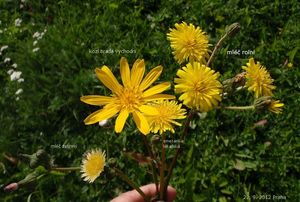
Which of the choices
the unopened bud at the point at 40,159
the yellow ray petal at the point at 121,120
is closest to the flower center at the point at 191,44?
the yellow ray petal at the point at 121,120

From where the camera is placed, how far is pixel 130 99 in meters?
1.62

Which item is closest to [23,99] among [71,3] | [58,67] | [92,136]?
[58,67]

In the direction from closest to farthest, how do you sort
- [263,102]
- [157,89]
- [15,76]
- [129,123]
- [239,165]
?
[157,89] → [263,102] → [239,165] → [129,123] → [15,76]

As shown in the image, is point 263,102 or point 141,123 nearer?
point 141,123

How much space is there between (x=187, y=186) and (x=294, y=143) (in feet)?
2.78

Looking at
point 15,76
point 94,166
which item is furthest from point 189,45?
point 15,76

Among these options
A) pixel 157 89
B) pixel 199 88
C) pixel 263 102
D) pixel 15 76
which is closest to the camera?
pixel 199 88

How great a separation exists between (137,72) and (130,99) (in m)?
0.11

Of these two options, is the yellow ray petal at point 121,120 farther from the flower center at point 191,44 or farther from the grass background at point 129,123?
the grass background at point 129,123

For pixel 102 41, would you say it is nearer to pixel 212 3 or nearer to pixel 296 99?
pixel 212 3

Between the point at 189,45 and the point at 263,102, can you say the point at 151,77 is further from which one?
the point at 263,102

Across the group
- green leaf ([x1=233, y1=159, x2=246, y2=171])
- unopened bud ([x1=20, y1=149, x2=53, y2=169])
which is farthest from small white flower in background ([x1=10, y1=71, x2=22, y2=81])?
green leaf ([x1=233, y1=159, x2=246, y2=171])

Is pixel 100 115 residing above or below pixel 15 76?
below

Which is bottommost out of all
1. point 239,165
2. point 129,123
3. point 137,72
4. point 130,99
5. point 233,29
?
point 239,165
